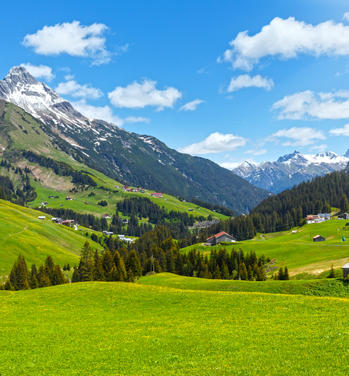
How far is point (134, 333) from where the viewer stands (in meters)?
28.6

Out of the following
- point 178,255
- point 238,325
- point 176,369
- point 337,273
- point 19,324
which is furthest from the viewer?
point 178,255

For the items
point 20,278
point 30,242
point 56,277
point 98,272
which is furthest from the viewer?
point 30,242

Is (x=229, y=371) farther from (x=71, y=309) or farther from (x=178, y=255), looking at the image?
(x=178, y=255)

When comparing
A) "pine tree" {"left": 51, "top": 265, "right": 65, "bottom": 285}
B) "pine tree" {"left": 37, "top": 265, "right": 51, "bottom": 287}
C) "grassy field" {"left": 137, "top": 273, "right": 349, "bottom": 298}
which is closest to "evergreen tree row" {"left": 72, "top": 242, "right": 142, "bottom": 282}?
"pine tree" {"left": 51, "top": 265, "right": 65, "bottom": 285}

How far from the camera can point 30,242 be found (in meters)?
149

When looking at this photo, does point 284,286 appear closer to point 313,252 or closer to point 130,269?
point 130,269

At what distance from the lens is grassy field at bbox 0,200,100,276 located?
134 m

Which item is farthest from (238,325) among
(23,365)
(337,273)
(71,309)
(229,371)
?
(337,273)

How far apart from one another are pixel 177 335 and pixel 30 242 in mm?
143136

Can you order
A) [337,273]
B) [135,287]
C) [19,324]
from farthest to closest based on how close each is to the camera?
[337,273] → [135,287] → [19,324]

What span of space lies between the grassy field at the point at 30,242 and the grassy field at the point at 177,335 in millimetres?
95279

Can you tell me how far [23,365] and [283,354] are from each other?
18.9m

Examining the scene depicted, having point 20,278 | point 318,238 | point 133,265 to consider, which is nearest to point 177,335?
point 133,265

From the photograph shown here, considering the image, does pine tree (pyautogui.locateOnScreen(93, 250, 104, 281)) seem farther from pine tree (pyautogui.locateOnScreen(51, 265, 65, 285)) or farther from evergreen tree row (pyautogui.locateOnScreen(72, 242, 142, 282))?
pine tree (pyautogui.locateOnScreen(51, 265, 65, 285))
